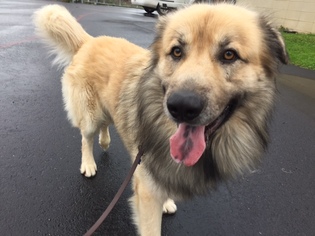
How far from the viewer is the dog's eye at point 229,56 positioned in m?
1.94

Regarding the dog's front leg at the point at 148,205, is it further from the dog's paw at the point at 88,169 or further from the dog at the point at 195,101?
the dog's paw at the point at 88,169

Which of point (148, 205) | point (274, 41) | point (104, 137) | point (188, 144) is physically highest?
point (274, 41)

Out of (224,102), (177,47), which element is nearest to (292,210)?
(224,102)

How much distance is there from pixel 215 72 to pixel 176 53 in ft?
1.10

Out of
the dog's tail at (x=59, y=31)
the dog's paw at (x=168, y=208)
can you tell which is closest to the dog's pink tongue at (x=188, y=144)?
the dog's paw at (x=168, y=208)

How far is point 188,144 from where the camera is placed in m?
1.89

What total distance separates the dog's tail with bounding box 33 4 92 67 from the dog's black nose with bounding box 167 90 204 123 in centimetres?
214

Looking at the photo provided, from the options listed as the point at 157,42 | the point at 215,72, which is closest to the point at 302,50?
the point at 157,42

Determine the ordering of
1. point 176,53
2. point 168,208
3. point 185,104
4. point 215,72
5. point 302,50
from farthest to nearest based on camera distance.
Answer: point 302,50 < point 168,208 < point 176,53 < point 215,72 < point 185,104

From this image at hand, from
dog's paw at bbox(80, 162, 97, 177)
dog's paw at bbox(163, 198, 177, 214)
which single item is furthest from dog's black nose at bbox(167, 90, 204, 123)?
dog's paw at bbox(80, 162, 97, 177)

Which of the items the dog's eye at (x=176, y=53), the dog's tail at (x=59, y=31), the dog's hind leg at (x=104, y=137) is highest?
the dog's eye at (x=176, y=53)

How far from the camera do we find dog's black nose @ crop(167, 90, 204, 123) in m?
1.66

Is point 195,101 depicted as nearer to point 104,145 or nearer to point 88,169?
point 88,169

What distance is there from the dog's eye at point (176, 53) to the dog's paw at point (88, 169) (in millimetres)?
1773
